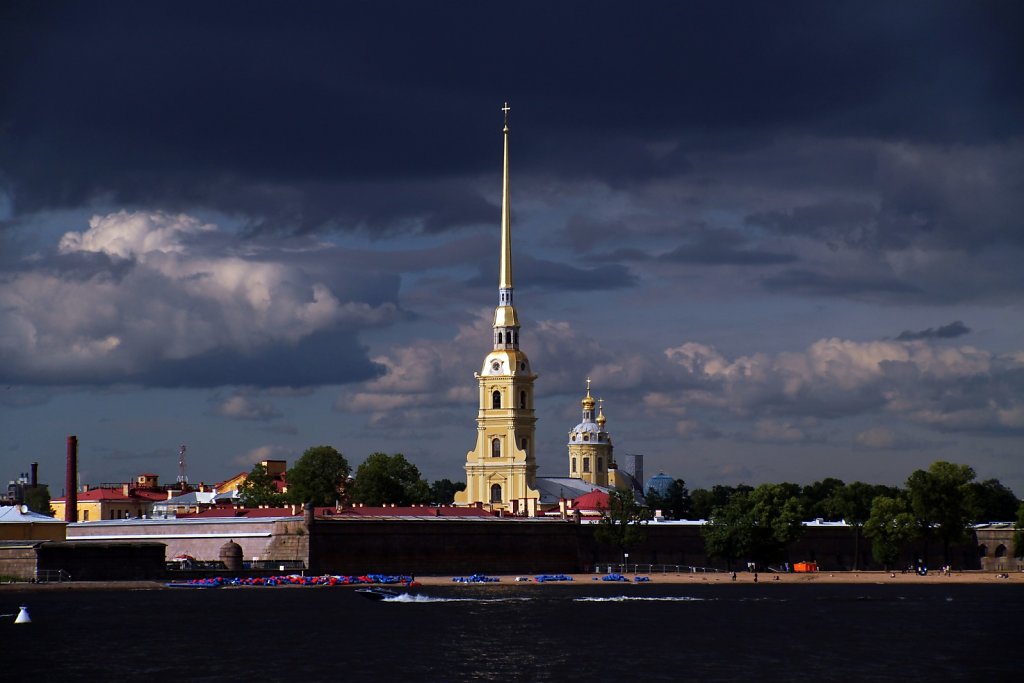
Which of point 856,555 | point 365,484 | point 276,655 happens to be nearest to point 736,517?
point 856,555

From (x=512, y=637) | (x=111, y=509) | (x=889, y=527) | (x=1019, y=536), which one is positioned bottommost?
(x=512, y=637)

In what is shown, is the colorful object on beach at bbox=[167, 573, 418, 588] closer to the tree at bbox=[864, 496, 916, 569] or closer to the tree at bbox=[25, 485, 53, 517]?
the tree at bbox=[864, 496, 916, 569]

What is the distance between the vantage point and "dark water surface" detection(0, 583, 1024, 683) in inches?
2450

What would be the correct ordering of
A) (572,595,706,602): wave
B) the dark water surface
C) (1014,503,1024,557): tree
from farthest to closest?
(1014,503,1024,557): tree
(572,595,706,602): wave
the dark water surface

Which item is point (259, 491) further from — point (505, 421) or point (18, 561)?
point (18, 561)

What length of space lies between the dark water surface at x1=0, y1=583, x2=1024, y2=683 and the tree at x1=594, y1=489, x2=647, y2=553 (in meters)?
26.7

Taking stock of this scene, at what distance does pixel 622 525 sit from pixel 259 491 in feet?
112

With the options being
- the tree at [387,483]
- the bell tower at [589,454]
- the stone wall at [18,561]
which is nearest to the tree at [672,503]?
the bell tower at [589,454]

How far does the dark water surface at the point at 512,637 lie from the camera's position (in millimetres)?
62219

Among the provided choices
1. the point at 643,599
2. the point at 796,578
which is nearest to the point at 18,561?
the point at 643,599

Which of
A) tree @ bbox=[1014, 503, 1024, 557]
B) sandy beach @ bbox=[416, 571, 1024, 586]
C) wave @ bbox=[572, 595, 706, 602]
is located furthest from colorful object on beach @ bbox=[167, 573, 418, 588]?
tree @ bbox=[1014, 503, 1024, 557]

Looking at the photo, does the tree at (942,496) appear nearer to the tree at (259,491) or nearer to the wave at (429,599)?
the wave at (429,599)

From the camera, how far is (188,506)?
166500 mm

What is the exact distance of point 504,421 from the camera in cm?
16362
